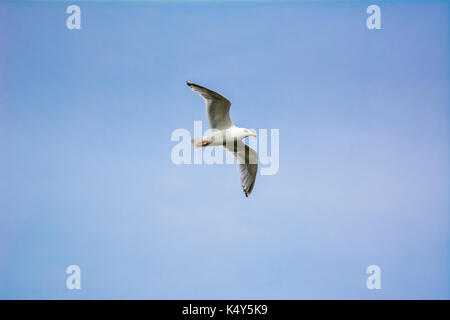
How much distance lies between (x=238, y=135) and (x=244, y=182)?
438 millimetres

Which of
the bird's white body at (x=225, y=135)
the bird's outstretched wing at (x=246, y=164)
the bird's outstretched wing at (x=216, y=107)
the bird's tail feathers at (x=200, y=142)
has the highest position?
the bird's outstretched wing at (x=216, y=107)

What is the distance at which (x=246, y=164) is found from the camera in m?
4.19

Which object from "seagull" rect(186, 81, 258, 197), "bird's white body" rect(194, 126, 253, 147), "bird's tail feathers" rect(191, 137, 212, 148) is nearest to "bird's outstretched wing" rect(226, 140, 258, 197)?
"seagull" rect(186, 81, 258, 197)

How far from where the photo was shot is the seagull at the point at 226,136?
12.3ft

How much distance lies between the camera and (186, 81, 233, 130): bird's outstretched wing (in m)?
3.68

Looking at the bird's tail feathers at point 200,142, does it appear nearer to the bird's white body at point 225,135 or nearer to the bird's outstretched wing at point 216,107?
the bird's white body at point 225,135

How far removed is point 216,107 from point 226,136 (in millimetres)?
262

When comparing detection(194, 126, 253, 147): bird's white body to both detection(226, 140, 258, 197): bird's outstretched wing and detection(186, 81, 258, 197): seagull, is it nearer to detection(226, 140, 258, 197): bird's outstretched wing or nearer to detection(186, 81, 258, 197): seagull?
detection(186, 81, 258, 197): seagull

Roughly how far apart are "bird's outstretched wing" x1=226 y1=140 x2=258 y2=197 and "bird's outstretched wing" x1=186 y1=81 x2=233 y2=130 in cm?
26

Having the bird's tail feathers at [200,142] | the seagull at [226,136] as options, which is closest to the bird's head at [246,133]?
the seagull at [226,136]
